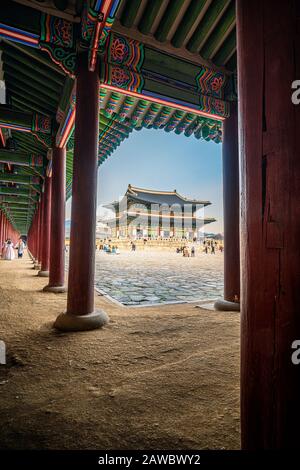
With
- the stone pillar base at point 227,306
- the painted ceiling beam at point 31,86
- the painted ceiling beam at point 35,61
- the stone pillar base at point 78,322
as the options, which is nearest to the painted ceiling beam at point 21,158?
the painted ceiling beam at point 31,86

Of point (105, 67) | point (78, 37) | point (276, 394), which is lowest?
point (276, 394)

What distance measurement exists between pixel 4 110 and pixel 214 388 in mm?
6204

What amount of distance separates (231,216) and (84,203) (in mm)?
2431

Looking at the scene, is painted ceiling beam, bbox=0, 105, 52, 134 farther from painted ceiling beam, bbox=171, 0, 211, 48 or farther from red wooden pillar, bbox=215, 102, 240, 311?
red wooden pillar, bbox=215, 102, 240, 311

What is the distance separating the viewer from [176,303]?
16.0ft

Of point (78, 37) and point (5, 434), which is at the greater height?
point (78, 37)

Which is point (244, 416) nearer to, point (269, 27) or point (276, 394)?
point (276, 394)

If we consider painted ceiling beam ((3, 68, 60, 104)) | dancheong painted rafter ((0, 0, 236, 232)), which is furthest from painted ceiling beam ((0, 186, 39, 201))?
painted ceiling beam ((3, 68, 60, 104))

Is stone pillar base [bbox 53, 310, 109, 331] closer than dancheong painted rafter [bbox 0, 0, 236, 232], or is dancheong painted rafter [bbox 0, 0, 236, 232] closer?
stone pillar base [bbox 53, 310, 109, 331]

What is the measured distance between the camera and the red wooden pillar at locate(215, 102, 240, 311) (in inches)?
162

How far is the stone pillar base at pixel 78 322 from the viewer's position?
117 inches

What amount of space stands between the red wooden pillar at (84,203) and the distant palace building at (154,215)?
1329 inches

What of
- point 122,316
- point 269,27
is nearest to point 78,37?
point 269,27

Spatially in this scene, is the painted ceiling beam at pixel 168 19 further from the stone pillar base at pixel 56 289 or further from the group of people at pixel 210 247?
the group of people at pixel 210 247
